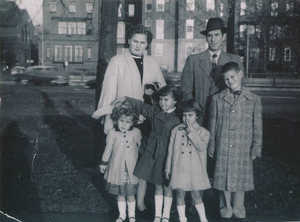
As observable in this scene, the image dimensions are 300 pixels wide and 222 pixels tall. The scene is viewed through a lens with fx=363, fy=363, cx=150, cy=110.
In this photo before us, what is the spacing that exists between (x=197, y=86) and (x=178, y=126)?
0.73m

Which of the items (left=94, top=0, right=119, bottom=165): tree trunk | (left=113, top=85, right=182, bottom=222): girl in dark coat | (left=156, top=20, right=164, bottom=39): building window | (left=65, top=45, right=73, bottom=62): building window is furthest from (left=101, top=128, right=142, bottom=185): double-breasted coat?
(left=65, top=45, right=73, bottom=62): building window

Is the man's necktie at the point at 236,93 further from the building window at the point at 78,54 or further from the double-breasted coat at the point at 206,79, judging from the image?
the building window at the point at 78,54

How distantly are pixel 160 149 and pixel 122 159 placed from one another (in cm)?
42

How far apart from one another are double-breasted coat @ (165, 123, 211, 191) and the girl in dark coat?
113 millimetres

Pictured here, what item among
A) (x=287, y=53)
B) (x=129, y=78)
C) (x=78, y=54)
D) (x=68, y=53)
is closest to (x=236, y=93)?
(x=129, y=78)

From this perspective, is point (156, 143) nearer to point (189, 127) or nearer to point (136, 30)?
point (189, 127)

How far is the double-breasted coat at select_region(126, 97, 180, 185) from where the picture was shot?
3.77 m

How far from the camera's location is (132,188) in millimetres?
3854

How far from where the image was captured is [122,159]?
12.6 feet

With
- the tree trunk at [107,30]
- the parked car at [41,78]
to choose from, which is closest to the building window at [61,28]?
the parked car at [41,78]

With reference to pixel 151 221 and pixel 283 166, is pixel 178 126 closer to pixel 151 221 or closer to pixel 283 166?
pixel 151 221

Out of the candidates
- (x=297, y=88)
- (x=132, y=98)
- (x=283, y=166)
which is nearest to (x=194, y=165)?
(x=132, y=98)

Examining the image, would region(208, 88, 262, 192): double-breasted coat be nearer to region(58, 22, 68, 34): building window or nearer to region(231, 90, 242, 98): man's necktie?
region(231, 90, 242, 98): man's necktie

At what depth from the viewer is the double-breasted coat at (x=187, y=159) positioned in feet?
11.9
